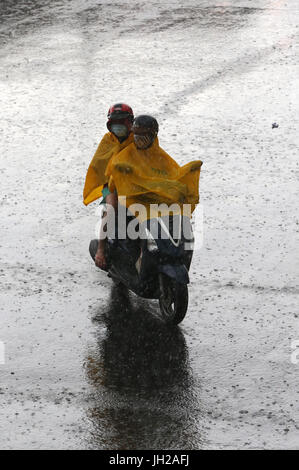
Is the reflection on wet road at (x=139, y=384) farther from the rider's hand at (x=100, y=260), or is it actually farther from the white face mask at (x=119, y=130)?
the white face mask at (x=119, y=130)

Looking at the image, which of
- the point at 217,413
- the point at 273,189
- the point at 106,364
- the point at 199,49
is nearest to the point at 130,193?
the point at 106,364

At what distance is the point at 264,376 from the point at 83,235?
10.3 feet

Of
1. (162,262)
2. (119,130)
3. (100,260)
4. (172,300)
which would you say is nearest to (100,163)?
(119,130)

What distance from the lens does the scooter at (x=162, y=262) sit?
759cm

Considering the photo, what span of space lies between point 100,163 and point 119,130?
416mm

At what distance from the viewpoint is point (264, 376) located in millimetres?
7012

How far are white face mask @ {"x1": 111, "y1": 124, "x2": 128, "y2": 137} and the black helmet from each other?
29 cm

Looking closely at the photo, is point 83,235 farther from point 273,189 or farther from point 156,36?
point 156,36

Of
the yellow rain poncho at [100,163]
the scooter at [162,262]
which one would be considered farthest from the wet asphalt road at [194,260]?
the yellow rain poncho at [100,163]

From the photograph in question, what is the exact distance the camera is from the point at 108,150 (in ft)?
27.8

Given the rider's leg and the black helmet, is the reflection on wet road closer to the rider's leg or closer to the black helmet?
the rider's leg

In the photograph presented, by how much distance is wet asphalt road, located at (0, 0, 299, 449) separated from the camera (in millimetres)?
6531

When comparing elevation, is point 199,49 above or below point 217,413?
above

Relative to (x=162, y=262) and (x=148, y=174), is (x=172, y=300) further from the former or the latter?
(x=148, y=174)
